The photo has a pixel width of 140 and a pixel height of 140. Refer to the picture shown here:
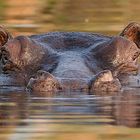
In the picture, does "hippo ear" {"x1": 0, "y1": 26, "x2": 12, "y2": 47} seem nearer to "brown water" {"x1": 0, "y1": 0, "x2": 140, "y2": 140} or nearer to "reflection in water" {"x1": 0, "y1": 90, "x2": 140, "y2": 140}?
"brown water" {"x1": 0, "y1": 0, "x2": 140, "y2": 140}

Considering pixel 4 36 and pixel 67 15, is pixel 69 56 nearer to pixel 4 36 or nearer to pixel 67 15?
pixel 4 36

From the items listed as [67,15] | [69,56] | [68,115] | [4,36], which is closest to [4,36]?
[4,36]

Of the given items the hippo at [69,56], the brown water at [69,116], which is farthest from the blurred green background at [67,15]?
the brown water at [69,116]

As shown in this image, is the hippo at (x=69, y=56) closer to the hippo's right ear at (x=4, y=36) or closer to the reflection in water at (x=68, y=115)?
the hippo's right ear at (x=4, y=36)

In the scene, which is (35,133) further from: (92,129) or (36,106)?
(36,106)

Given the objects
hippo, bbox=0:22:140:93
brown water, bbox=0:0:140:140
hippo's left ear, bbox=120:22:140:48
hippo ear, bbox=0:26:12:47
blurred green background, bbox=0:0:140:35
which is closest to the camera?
brown water, bbox=0:0:140:140

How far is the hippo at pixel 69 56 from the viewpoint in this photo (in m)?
8.52

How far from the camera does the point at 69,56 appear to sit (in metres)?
9.02

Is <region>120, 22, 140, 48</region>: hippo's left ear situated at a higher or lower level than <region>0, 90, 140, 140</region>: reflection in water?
higher

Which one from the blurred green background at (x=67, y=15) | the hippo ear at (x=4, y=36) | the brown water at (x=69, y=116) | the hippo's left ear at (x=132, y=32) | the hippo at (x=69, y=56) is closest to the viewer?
the brown water at (x=69, y=116)

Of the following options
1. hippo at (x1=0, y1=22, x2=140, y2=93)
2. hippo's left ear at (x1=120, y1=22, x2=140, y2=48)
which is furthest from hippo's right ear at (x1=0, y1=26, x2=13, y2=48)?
hippo's left ear at (x1=120, y1=22, x2=140, y2=48)

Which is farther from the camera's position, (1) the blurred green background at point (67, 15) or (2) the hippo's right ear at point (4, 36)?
(1) the blurred green background at point (67, 15)

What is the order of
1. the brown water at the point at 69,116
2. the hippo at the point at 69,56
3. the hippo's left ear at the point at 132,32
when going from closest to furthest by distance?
the brown water at the point at 69,116 < the hippo at the point at 69,56 < the hippo's left ear at the point at 132,32

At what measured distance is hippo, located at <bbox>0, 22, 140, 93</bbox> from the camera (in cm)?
852
